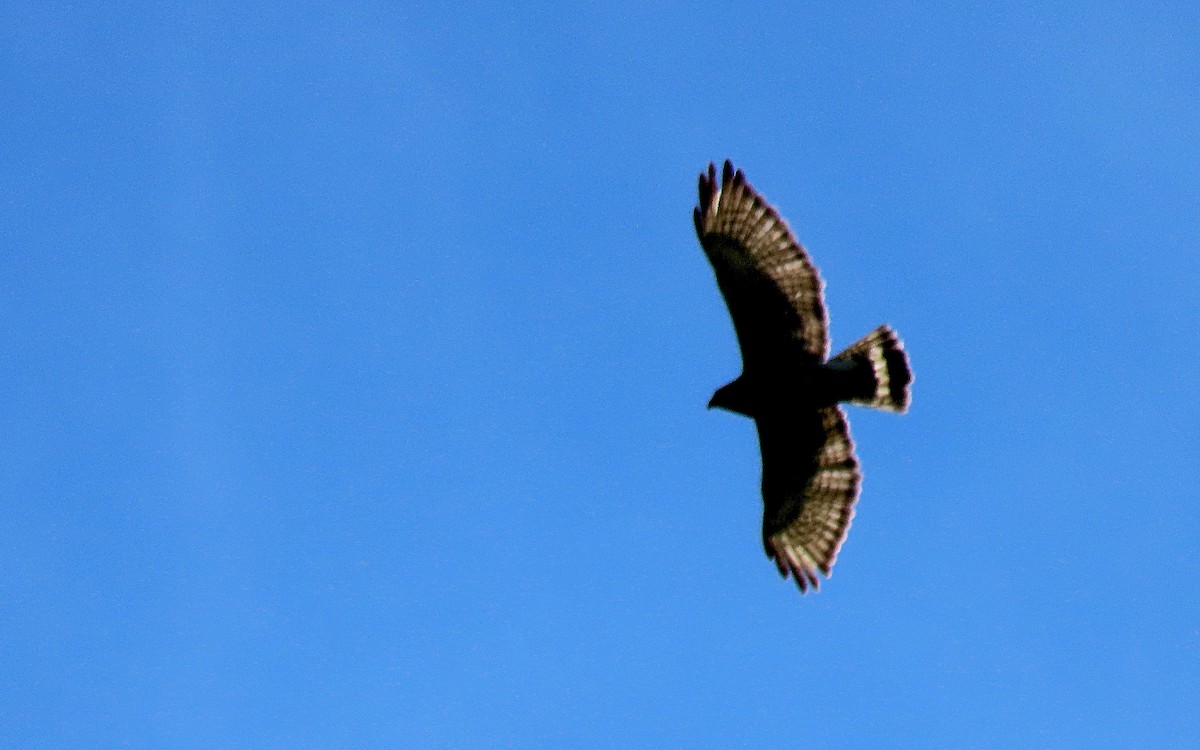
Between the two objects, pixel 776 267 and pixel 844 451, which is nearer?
pixel 776 267

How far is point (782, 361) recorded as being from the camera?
38.0 feet

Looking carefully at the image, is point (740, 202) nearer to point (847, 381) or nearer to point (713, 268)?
point (713, 268)

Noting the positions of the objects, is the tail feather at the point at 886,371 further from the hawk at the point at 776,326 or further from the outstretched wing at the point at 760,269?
the outstretched wing at the point at 760,269

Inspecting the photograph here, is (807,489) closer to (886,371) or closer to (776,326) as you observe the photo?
(886,371)

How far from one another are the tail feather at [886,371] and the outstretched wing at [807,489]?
76cm

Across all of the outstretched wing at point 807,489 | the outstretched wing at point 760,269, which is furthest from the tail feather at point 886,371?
the outstretched wing at point 807,489

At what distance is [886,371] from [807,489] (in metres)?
1.66

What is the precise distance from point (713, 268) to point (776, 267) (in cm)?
55

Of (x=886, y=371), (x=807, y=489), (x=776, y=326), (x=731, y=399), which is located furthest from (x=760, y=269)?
(x=807, y=489)

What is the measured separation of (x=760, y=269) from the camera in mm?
11445

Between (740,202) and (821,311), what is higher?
(740,202)

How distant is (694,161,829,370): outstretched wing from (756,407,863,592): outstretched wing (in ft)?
3.39

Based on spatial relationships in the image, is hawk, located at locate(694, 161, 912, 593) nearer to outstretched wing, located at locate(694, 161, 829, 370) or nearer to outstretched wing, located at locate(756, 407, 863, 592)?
outstretched wing, located at locate(694, 161, 829, 370)

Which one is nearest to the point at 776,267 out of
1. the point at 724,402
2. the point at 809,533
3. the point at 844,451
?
the point at 724,402
